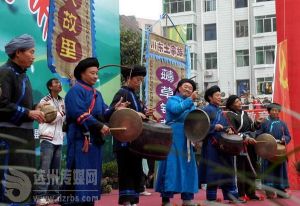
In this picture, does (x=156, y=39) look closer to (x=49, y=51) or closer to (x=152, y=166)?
(x=152, y=166)

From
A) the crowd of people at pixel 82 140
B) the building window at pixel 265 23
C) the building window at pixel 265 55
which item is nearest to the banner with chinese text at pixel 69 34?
the crowd of people at pixel 82 140

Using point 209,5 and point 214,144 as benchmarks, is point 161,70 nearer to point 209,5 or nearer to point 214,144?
point 214,144

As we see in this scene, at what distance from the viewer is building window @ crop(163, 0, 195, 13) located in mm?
28484

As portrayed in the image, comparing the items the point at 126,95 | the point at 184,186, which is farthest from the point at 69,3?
the point at 184,186

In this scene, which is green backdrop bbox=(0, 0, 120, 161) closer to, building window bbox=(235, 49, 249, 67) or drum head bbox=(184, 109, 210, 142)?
drum head bbox=(184, 109, 210, 142)

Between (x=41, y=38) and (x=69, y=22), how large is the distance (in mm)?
548

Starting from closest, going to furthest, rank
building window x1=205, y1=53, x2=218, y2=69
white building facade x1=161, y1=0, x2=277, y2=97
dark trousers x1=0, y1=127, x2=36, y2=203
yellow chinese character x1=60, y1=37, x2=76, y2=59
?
dark trousers x1=0, y1=127, x2=36, y2=203
yellow chinese character x1=60, y1=37, x2=76, y2=59
white building facade x1=161, y1=0, x2=277, y2=97
building window x1=205, y1=53, x2=218, y2=69

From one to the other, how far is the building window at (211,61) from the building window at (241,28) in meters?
1.76

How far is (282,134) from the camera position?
7.07 m

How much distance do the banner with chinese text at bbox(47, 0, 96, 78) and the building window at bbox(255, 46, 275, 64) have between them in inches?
814

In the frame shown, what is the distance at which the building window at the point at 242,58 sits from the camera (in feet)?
88.9

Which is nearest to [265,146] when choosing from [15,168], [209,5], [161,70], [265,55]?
[161,70]

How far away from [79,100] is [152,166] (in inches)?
186

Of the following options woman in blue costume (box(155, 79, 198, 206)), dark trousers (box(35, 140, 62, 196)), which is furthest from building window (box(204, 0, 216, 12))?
woman in blue costume (box(155, 79, 198, 206))
